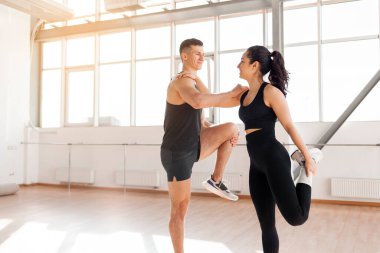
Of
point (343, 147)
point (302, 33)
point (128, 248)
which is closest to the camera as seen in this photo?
point (128, 248)

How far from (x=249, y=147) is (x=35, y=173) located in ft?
25.4

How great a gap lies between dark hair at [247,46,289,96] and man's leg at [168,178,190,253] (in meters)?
0.89

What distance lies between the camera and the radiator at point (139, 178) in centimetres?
745

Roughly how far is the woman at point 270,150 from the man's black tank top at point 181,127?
14.8 inches

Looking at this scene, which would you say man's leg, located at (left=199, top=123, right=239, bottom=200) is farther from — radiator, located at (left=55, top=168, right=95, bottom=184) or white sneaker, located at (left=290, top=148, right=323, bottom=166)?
radiator, located at (left=55, top=168, right=95, bottom=184)

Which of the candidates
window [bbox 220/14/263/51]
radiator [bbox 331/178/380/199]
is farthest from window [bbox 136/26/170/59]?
radiator [bbox 331/178/380/199]

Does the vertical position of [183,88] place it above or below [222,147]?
above

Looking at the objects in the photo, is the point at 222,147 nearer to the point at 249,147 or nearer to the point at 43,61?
the point at 249,147

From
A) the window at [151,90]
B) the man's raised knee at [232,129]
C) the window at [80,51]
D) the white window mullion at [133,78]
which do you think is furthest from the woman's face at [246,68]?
the window at [80,51]

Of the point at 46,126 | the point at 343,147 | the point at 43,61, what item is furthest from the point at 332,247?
the point at 43,61

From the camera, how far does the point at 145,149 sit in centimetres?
771

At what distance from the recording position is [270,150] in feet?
6.91

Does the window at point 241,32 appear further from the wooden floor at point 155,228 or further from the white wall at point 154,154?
the wooden floor at point 155,228

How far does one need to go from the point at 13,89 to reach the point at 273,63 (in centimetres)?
736
